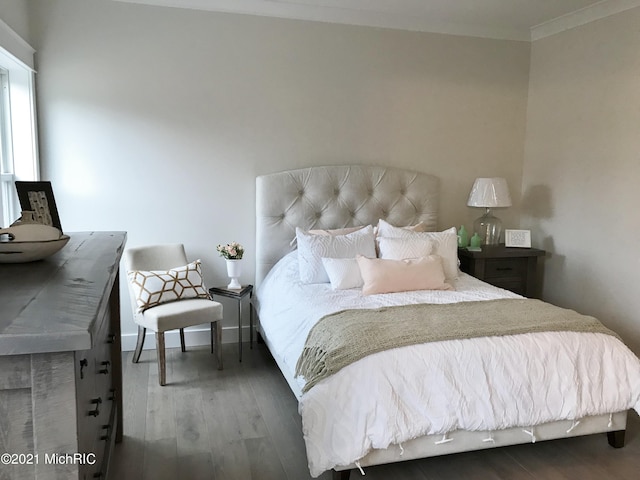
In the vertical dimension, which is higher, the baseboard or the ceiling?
the ceiling

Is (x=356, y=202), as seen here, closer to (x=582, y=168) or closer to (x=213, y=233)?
(x=213, y=233)

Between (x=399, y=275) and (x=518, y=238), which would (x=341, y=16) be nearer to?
(x=399, y=275)

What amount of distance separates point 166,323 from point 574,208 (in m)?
3.17

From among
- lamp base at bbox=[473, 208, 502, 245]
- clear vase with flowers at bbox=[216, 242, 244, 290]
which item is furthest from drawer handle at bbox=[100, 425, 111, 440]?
lamp base at bbox=[473, 208, 502, 245]

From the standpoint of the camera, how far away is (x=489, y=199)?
405cm

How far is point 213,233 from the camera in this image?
388cm

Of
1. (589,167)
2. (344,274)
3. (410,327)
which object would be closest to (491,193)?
(589,167)

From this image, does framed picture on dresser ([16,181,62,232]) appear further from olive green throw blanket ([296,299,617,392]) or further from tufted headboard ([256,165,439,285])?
Result: tufted headboard ([256,165,439,285])

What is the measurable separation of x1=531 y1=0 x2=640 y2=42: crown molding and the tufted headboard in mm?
1517

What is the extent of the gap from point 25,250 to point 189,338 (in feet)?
8.02

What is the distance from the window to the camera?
3.21 m

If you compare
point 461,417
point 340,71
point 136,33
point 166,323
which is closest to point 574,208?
point 340,71

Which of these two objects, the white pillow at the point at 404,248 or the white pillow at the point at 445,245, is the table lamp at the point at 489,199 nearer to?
the white pillow at the point at 445,245

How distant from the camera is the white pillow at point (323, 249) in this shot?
3402mm
